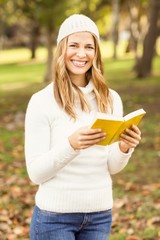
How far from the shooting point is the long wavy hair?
120 inches

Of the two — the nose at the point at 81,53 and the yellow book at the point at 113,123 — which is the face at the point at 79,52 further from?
the yellow book at the point at 113,123

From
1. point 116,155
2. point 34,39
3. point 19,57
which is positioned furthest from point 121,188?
point 19,57

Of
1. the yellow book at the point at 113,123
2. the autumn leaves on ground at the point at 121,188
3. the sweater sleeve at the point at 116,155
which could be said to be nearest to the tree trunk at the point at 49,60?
the autumn leaves on ground at the point at 121,188

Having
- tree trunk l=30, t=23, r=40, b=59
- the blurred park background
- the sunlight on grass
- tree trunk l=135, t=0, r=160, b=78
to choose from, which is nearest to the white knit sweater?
the blurred park background

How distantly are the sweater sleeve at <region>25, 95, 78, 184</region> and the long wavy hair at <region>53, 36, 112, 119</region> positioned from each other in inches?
4.9

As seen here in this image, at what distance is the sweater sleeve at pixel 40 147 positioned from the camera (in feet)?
9.66

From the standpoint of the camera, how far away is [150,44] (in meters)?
23.9

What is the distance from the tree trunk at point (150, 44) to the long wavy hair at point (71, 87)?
19.8 m

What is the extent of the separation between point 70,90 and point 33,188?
4.88 m

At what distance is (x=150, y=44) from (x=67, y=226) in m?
21.4

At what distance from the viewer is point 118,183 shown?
816 cm

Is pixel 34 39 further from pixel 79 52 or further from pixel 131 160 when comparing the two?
pixel 79 52

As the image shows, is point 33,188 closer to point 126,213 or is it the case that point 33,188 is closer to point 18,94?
point 126,213

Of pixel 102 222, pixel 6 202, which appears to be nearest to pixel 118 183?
pixel 6 202
